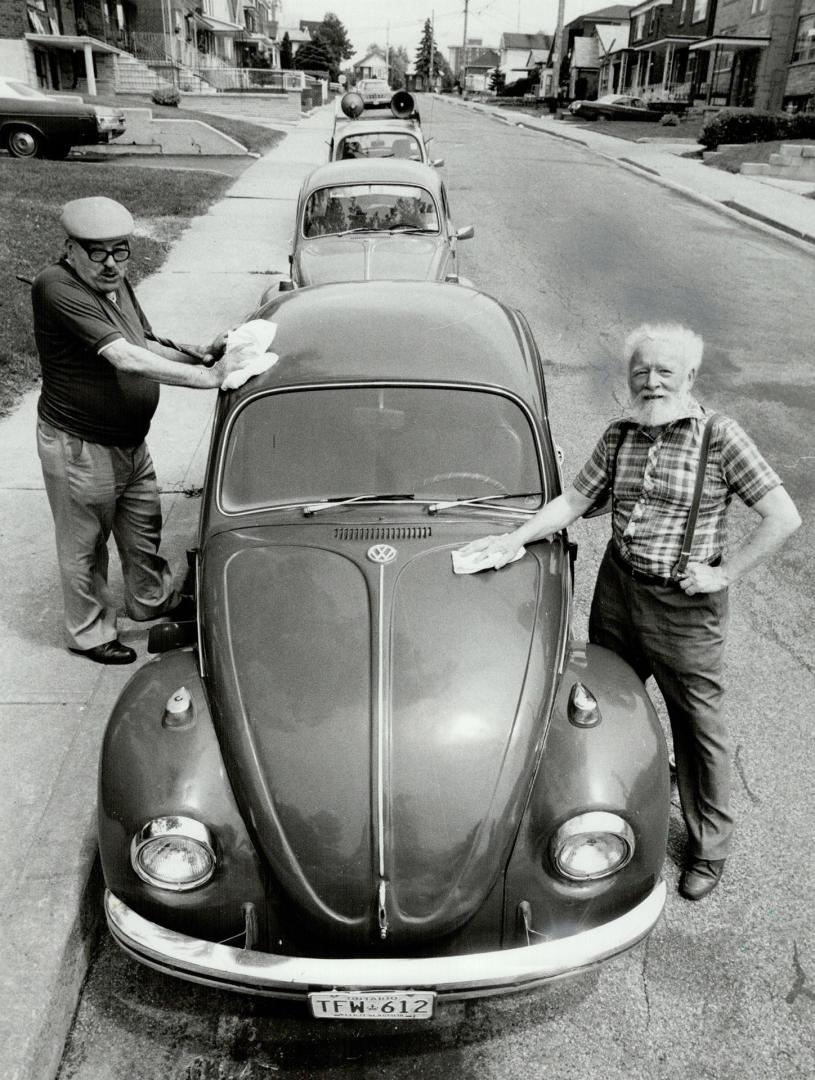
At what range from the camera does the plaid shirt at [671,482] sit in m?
3.01

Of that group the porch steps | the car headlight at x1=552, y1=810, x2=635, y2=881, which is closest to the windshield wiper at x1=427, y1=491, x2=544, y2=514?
the car headlight at x1=552, y1=810, x2=635, y2=881

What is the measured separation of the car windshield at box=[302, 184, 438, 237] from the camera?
31.8ft

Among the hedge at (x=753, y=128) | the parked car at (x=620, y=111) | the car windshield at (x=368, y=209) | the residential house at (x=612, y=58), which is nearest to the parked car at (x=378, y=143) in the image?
the car windshield at (x=368, y=209)

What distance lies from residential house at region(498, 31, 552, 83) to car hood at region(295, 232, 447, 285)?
123020mm

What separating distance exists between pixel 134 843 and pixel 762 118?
99.9 feet

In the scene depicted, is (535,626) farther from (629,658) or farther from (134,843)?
(134,843)

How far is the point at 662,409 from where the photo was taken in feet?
10.0

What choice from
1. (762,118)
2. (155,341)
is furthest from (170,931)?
Answer: (762,118)

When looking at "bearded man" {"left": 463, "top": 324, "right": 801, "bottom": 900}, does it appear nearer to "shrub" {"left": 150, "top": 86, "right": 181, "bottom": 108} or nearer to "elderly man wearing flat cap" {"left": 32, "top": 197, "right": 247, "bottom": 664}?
"elderly man wearing flat cap" {"left": 32, "top": 197, "right": 247, "bottom": 664}

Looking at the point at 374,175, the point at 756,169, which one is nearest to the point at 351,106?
the point at 756,169

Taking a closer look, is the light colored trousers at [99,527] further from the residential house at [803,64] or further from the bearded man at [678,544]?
the residential house at [803,64]

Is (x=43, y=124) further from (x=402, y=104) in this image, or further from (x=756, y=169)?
(x=756, y=169)

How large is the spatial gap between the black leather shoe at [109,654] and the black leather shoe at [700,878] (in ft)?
8.88

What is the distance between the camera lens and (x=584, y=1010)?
3.04 meters
